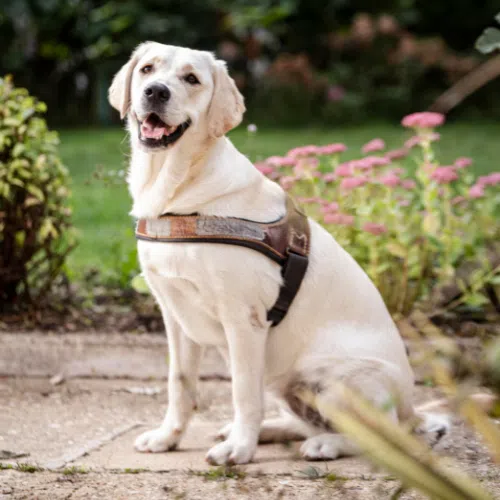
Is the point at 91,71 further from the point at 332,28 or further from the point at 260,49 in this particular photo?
the point at 332,28

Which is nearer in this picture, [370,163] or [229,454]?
[229,454]

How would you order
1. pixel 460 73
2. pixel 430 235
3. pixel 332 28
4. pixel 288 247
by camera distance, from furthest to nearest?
pixel 332 28
pixel 460 73
pixel 430 235
pixel 288 247

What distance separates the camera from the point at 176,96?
2.75 m

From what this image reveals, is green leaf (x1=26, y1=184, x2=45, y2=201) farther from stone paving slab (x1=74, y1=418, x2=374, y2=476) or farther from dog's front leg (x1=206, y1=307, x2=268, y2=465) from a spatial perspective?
dog's front leg (x1=206, y1=307, x2=268, y2=465)

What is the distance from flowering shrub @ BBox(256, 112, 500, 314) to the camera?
4.18m

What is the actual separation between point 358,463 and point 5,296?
2.49 m

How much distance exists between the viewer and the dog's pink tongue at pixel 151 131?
279 cm

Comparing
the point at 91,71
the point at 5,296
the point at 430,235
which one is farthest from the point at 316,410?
the point at 91,71

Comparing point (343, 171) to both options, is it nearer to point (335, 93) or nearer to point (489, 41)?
point (489, 41)

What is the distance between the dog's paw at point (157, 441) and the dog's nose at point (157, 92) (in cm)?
116

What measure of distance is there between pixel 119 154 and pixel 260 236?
24.8ft

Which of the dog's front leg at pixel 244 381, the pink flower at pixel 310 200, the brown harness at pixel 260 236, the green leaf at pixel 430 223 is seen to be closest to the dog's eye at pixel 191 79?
the brown harness at pixel 260 236

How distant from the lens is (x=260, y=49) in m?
14.8

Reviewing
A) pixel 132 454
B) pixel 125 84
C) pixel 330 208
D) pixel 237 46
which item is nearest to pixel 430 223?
pixel 330 208
